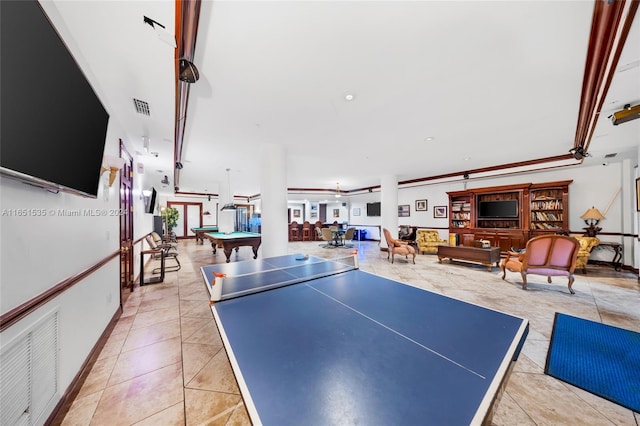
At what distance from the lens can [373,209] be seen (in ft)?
42.7

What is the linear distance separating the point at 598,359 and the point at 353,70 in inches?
143

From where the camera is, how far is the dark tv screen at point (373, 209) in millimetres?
12761

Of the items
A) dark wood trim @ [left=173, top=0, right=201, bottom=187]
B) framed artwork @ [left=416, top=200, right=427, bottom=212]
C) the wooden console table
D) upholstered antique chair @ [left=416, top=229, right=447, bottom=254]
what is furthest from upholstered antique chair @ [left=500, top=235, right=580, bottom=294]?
dark wood trim @ [left=173, top=0, right=201, bottom=187]

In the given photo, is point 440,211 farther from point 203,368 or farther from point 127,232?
point 127,232

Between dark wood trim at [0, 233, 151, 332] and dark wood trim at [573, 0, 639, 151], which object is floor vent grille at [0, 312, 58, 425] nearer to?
dark wood trim at [0, 233, 151, 332]

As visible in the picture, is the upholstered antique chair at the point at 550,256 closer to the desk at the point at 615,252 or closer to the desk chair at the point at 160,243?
the desk at the point at 615,252

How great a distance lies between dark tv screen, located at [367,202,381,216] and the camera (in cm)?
1276

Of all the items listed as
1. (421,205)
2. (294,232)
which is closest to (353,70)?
(421,205)

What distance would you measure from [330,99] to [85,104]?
229 cm

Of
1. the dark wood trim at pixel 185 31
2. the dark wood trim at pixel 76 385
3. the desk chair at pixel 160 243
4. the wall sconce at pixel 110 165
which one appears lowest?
the dark wood trim at pixel 76 385

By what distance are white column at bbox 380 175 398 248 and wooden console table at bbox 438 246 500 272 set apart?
7.12 ft

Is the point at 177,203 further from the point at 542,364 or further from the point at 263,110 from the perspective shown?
the point at 542,364

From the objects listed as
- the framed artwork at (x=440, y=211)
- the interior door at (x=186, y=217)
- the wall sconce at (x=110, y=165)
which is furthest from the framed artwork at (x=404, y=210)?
the interior door at (x=186, y=217)

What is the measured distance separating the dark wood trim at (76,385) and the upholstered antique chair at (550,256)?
6.02 m
